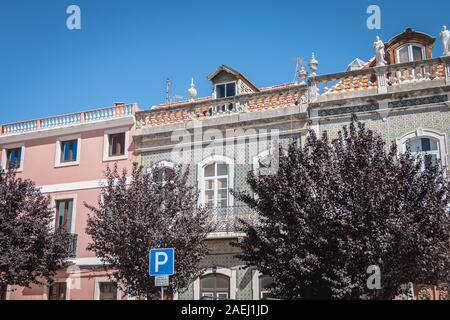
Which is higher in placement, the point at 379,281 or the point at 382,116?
the point at 382,116

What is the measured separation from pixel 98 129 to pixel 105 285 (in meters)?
5.29

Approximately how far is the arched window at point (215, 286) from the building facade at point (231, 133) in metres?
0.03

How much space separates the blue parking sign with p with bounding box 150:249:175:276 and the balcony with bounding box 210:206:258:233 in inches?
225

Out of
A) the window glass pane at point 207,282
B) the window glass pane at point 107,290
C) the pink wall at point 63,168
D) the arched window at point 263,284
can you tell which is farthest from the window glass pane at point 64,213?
the arched window at point 263,284

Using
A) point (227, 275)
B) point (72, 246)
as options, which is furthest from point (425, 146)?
point (72, 246)

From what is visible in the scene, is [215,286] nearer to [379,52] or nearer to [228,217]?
[228,217]

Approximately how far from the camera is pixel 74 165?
20.3 meters

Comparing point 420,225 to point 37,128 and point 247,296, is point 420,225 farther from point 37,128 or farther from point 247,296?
point 37,128

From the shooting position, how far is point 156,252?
10938mm

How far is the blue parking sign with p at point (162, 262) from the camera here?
35.4 ft

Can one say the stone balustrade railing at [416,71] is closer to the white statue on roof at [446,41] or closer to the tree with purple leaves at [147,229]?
the white statue on roof at [446,41]

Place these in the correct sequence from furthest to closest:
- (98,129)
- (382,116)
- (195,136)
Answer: (98,129)
(195,136)
(382,116)
